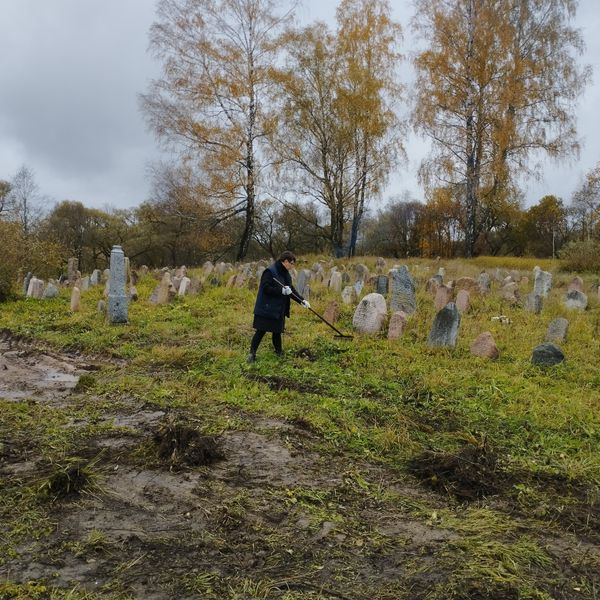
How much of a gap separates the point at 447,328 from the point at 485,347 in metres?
0.58

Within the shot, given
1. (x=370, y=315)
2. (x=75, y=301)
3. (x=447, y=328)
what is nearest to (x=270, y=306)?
(x=370, y=315)

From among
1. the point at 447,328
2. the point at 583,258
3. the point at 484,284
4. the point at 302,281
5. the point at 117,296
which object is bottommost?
the point at 447,328

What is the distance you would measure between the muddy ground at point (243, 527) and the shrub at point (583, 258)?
13.9 m

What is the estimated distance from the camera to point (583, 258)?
15023mm

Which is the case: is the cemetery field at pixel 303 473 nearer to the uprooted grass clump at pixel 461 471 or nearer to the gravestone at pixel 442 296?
the uprooted grass clump at pixel 461 471

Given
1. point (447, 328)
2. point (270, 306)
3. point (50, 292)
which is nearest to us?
point (270, 306)

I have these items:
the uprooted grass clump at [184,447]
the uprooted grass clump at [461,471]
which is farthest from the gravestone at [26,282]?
the uprooted grass clump at [461,471]

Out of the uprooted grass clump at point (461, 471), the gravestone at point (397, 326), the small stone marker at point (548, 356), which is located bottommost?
the uprooted grass clump at point (461, 471)

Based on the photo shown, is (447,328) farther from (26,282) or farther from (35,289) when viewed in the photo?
(26,282)

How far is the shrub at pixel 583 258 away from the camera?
583 inches

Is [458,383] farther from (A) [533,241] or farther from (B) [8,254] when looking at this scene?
(A) [533,241]

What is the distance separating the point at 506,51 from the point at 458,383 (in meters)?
18.3

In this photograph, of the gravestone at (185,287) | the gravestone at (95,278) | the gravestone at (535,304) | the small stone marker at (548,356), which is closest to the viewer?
the small stone marker at (548,356)

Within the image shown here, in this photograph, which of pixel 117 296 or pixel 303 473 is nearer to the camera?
pixel 303 473
